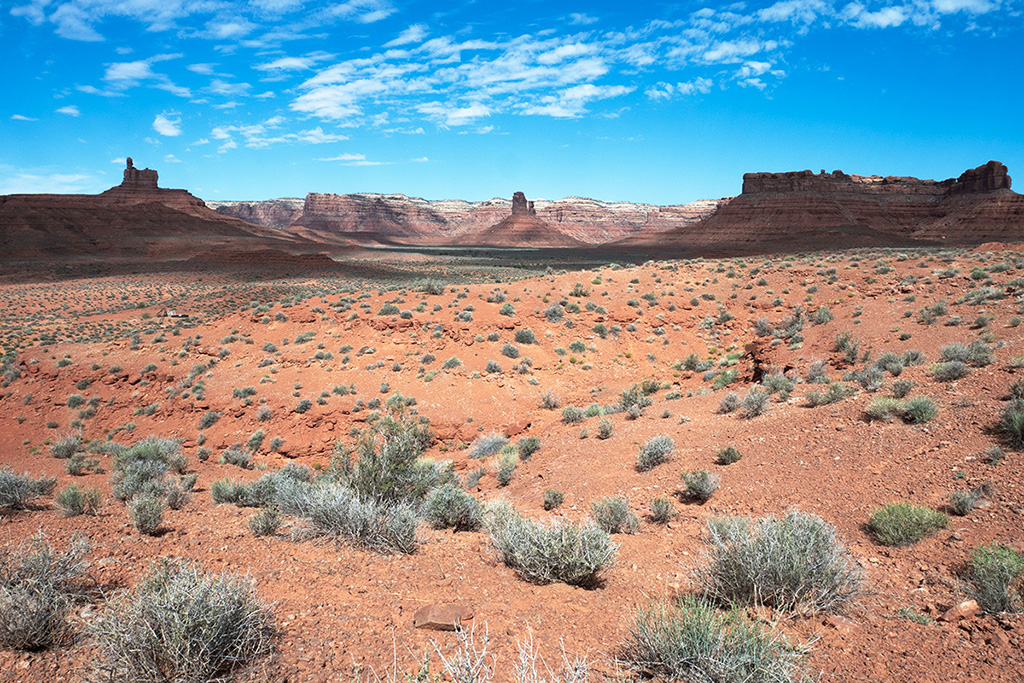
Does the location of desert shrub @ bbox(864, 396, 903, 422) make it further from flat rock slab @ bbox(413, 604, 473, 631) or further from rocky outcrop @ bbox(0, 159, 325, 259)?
rocky outcrop @ bbox(0, 159, 325, 259)

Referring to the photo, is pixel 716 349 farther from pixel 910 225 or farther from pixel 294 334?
pixel 910 225

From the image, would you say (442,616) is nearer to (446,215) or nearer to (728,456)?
(728,456)

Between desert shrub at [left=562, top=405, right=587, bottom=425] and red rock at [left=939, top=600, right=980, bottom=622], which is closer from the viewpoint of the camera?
red rock at [left=939, top=600, right=980, bottom=622]

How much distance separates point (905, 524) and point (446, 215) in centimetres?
19357

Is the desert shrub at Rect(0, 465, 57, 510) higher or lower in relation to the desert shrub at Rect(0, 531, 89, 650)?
lower

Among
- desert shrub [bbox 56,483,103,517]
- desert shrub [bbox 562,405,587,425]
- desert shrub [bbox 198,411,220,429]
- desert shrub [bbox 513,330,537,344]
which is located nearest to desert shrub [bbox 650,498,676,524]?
desert shrub [bbox 562,405,587,425]

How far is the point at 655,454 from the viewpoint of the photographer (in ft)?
27.2

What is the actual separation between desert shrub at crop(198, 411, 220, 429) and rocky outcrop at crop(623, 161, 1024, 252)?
251ft

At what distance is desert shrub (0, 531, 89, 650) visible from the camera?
3.01 metres

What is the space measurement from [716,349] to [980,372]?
9798 mm

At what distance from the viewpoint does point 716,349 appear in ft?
59.3

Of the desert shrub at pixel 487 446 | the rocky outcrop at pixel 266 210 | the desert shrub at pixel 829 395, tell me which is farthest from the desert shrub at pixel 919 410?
the rocky outcrop at pixel 266 210

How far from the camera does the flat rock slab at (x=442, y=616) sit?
3598mm

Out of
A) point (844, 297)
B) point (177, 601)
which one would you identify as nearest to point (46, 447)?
point (177, 601)
